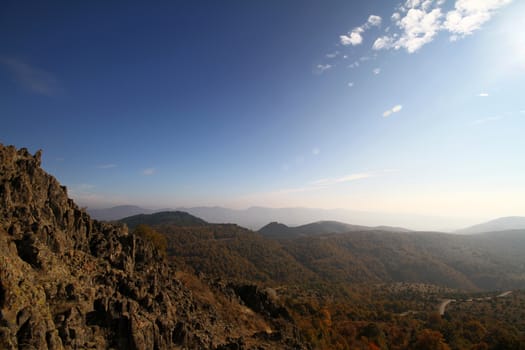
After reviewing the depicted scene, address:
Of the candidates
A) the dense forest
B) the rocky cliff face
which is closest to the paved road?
the dense forest

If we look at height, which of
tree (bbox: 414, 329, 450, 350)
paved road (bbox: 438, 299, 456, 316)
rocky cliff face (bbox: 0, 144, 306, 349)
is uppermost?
rocky cliff face (bbox: 0, 144, 306, 349)

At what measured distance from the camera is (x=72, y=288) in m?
15.0

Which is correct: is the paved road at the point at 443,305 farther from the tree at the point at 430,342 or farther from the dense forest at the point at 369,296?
the tree at the point at 430,342

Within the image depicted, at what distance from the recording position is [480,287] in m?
177

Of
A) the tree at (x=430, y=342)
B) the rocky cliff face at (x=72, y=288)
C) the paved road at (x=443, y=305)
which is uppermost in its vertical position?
the rocky cliff face at (x=72, y=288)

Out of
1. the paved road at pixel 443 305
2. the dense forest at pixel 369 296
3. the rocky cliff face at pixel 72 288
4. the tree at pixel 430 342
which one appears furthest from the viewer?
the paved road at pixel 443 305

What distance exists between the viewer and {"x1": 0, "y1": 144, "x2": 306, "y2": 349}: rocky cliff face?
1210 cm

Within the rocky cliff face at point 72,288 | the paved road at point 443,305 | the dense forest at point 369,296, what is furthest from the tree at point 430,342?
the rocky cliff face at point 72,288

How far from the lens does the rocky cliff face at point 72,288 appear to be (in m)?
12.1

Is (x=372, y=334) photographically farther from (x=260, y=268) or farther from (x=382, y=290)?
(x=260, y=268)

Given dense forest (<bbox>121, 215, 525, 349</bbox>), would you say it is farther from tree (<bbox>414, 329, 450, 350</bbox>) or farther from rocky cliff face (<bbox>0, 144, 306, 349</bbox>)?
rocky cliff face (<bbox>0, 144, 306, 349</bbox>)

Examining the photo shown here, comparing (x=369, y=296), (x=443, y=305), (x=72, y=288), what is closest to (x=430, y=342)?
(x=443, y=305)

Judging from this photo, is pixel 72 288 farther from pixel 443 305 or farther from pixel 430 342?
pixel 443 305

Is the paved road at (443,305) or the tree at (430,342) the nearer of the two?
the tree at (430,342)
